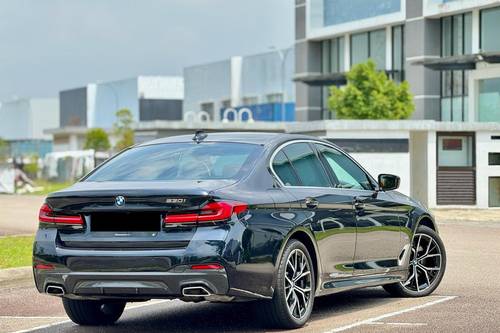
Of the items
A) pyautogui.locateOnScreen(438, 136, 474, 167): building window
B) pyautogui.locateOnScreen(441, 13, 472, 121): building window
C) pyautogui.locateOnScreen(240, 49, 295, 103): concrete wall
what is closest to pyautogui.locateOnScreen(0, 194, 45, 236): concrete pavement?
pyautogui.locateOnScreen(438, 136, 474, 167): building window

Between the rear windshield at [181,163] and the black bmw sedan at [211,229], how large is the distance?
0.01m

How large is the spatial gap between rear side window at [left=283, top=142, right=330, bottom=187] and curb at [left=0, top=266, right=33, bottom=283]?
5159 mm

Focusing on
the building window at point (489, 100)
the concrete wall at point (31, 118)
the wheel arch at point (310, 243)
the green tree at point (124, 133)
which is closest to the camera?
the wheel arch at point (310, 243)

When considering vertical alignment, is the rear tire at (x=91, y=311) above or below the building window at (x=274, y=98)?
below

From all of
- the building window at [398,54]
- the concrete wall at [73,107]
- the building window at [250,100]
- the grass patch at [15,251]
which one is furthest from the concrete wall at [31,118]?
the grass patch at [15,251]

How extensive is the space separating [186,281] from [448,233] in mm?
16069

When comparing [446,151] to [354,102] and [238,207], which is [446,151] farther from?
[238,207]

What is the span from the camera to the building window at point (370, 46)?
60.6 metres

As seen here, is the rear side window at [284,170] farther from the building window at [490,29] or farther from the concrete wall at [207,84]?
the concrete wall at [207,84]

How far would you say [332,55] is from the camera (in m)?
65.2

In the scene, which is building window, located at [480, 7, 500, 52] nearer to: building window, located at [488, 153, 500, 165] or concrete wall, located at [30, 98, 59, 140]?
building window, located at [488, 153, 500, 165]

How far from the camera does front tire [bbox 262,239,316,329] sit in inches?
384

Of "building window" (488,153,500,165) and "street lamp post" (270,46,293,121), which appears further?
"street lamp post" (270,46,293,121)

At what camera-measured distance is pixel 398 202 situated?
12.0 metres
